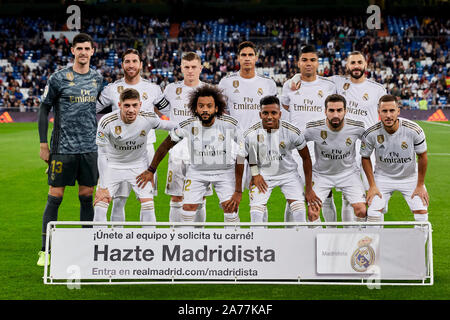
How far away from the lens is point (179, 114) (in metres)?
7.44

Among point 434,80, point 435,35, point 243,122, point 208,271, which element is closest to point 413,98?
point 434,80

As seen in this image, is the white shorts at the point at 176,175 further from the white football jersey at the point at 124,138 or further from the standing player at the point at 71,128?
the standing player at the point at 71,128

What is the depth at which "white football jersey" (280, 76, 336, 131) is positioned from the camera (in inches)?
296

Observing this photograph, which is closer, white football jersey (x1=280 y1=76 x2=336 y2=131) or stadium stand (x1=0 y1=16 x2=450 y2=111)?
white football jersey (x1=280 y1=76 x2=336 y2=131)

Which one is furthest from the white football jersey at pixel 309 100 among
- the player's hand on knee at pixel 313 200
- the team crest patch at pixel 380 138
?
the player's hand on knee at pixel 313 200

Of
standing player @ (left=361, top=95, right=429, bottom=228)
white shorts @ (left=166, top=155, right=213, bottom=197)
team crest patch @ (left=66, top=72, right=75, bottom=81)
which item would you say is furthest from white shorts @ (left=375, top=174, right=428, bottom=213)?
team crest patch @ (left=66, top=72, right=75, bottom=81)

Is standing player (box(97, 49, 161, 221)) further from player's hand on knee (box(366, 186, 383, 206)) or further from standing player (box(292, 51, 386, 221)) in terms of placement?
player's hand on knee (box(366, 186, 383, 206))

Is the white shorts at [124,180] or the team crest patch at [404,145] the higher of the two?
the team crest patch at [404,145]

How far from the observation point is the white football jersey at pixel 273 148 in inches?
255

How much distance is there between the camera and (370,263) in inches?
216

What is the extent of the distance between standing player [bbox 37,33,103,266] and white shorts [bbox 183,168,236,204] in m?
Answer: 1.02

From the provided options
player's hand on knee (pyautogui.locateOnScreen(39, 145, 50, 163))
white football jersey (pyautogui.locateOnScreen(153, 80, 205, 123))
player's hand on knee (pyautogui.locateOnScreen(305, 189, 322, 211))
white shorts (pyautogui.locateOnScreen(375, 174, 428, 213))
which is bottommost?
player's hand on knee (pyautogui.locateOnScreen(305, 189, 322, 211))

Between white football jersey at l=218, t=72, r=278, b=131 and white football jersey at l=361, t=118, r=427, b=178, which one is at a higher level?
white football jersey at l=218, t=72, r=278, b=131

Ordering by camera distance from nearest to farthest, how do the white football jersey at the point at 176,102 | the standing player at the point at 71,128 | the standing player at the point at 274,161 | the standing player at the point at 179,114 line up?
the standing player at the point at 274,161 → the standing player at the point at 71,128 → the standing player at the point at 179,114 → the white football jersey at the point at 176,102
